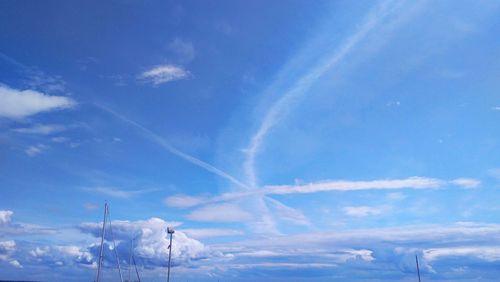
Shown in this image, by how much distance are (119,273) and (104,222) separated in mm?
20234

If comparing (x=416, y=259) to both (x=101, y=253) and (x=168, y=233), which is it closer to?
(x=168, y=233)

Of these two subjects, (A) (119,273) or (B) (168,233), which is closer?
(B) (168,233)

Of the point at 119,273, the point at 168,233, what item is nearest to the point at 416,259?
the point at 168,233

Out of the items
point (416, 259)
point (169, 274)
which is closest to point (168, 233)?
point (169, 274)

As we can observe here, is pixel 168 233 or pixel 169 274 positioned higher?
pixel 168 233

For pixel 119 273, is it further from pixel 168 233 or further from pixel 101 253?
pixel 168 233

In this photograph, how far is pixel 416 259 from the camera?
3971 inches

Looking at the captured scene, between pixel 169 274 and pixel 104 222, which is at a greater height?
pixel 104 222

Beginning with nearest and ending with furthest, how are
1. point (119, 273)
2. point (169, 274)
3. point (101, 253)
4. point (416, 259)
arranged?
point (169, 274), point (101, 253), point (119, 273), point (416, 259)

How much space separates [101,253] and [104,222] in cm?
604

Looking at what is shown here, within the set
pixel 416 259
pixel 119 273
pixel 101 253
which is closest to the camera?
pixel 101 253

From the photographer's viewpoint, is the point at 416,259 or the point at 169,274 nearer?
the point at 169,274

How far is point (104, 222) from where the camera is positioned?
7938 cm

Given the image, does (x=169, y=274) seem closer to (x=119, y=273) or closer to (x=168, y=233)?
(x=168, y=233)
